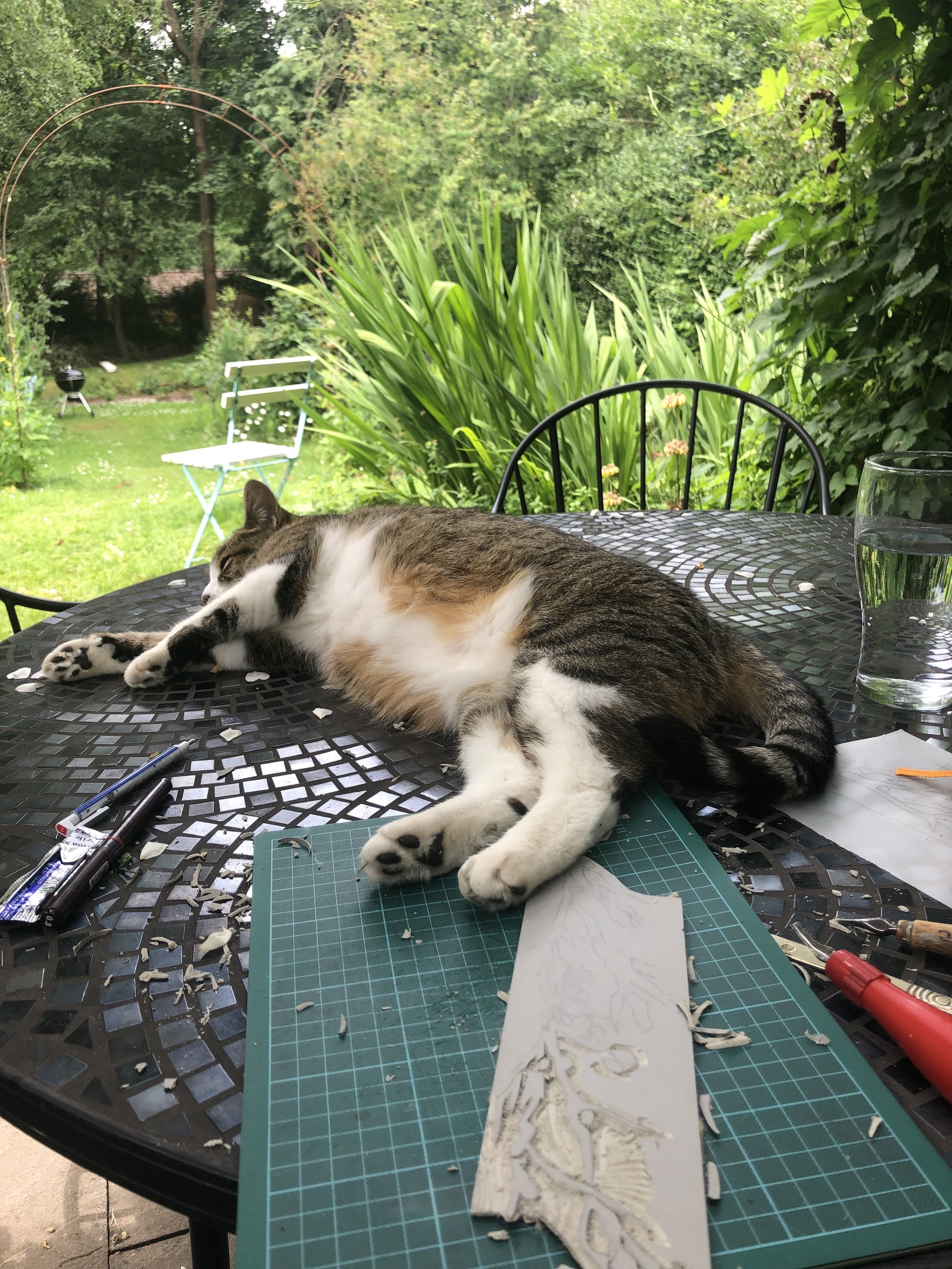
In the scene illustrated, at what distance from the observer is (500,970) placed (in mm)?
656

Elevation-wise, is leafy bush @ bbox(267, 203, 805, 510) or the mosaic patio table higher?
leafy bush @ bbox(267, 203, 805, 510)

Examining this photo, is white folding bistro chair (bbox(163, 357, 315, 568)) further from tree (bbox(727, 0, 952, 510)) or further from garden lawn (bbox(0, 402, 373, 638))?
tree (bbox(727, 0, 952, 510))

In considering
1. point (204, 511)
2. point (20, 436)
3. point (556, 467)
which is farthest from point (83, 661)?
point (20, 436)

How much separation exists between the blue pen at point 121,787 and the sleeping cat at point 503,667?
0.27 metres

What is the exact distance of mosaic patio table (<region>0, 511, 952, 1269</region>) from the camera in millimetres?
542

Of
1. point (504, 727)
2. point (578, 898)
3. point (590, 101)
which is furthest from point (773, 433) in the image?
point (590, 101)

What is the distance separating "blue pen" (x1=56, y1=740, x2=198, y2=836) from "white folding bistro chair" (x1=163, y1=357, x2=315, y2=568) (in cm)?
329

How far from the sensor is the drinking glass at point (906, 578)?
101 centimetres

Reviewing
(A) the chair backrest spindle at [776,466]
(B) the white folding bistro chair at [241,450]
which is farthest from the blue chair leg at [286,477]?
(A) the chair backrest spindle at [776,466]

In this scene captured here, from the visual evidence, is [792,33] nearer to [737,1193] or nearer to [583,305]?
[583,305]

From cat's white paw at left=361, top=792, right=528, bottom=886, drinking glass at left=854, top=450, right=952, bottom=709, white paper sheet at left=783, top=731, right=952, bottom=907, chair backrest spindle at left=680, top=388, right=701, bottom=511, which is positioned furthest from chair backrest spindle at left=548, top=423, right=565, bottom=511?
cat's white paw at left=361, top=792, right=528, bottom=886

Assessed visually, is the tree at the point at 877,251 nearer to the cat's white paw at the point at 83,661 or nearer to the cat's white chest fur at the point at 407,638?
the cat's white chest fur at the point at 407,638

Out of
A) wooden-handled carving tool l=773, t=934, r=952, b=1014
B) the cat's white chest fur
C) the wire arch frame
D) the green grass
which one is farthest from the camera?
the green grass

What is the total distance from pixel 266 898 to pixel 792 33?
15.6 ft
